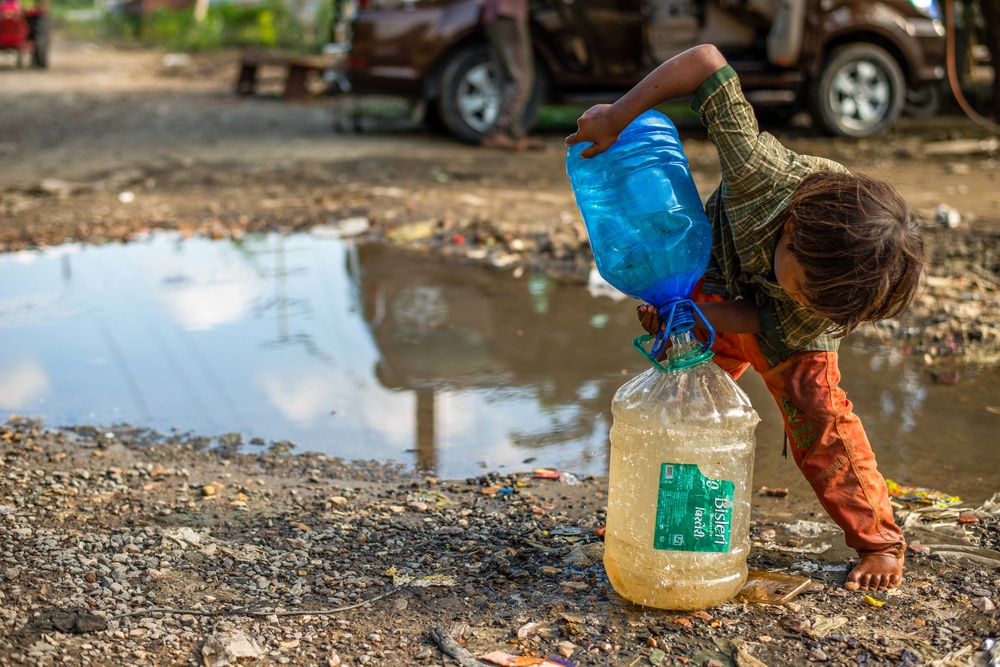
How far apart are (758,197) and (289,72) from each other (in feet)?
39.0

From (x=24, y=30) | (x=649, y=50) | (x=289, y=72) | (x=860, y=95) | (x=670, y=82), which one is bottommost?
(x=670, y=82)

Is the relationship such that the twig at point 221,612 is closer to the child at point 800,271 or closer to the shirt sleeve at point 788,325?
the child at point 800,271

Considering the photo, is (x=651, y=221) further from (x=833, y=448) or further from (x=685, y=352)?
(x=833, y=448)

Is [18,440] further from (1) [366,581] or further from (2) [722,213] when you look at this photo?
(2) [722,213]

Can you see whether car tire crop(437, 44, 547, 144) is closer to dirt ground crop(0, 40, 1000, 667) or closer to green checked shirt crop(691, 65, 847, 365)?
dirt ground crop(0, 40, 1000, 667)

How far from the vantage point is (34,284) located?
530 cm

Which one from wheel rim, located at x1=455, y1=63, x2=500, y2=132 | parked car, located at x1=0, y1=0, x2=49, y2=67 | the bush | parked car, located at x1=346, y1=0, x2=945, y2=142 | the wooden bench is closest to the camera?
parked car, located at x1=346, y1=0, x2=945, y2=142

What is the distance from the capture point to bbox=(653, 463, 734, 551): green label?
2311 mm

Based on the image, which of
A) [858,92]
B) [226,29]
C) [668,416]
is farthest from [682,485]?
[226,29]

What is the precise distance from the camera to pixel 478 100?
29.9 ft

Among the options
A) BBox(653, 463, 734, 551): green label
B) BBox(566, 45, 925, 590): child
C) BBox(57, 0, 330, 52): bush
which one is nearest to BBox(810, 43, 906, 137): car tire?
BBox(566, 45, 925, 590): child

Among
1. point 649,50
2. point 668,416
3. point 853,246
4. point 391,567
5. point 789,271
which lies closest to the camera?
A: point 853,246

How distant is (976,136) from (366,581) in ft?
29.0

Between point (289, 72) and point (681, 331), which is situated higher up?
Answer: point (289, 72)
